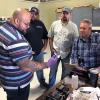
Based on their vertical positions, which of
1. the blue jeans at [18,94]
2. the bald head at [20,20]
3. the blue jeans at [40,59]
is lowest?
the blue jeans at [40,59]

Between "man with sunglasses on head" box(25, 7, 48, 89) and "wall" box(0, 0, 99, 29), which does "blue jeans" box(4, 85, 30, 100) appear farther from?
"wall" box(0, 0, 99, 29)

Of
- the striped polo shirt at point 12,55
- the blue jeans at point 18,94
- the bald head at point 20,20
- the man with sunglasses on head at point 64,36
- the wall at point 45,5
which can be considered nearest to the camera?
the striped polo shirt at point 12,55

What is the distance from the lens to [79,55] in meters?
2.86

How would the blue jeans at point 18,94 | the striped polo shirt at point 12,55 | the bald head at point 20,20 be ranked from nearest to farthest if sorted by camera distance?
the striped polo shirt at point 12,55
the bald head at point 20,20
the blue jeans at point 18,94

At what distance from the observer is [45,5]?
8.66 meters

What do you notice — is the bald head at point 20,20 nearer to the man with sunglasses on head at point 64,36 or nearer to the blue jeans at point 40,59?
the man with sunglasses on head at point 64,36

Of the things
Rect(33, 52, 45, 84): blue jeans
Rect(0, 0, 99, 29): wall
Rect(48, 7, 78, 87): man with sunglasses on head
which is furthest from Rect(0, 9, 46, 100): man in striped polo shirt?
Rect(0, 0, 99, 29): wall

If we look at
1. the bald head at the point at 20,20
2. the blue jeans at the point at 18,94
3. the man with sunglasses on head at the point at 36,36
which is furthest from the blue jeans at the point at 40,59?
the bald head at the point at 20,20

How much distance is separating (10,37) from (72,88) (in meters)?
0.73

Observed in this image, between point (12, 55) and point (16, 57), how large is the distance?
0.04 meters

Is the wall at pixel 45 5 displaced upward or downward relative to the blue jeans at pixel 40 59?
upward

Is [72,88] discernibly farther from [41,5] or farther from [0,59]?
[41,5]

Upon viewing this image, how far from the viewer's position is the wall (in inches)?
292

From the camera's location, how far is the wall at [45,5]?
7406 mm
